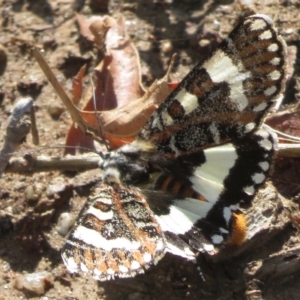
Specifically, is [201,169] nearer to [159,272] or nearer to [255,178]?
[255,178]

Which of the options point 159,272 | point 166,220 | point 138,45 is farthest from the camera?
point 138,45

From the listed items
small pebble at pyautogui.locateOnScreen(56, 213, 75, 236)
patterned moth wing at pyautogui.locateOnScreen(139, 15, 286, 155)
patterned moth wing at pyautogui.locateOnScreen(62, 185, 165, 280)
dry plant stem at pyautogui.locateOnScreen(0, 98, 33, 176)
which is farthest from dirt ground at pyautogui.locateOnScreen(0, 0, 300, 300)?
patterned moth wing at pyautogui.locateOnScreen(139, 15, 286, 155)

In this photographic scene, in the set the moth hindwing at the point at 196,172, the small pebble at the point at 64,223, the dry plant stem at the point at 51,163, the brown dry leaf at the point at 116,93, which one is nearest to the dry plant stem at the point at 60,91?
the brown dry leaf at the point at 116,93

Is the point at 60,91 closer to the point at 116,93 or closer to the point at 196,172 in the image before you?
the point at 116,93

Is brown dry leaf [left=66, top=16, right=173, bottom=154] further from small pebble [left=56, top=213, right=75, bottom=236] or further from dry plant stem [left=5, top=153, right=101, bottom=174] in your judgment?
small pebble [left=56, top=213, right=75, bottom=236]

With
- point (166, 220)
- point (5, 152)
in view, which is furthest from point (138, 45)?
point (166, 220)

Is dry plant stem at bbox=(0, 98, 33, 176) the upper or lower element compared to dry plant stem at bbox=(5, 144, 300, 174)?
upper
